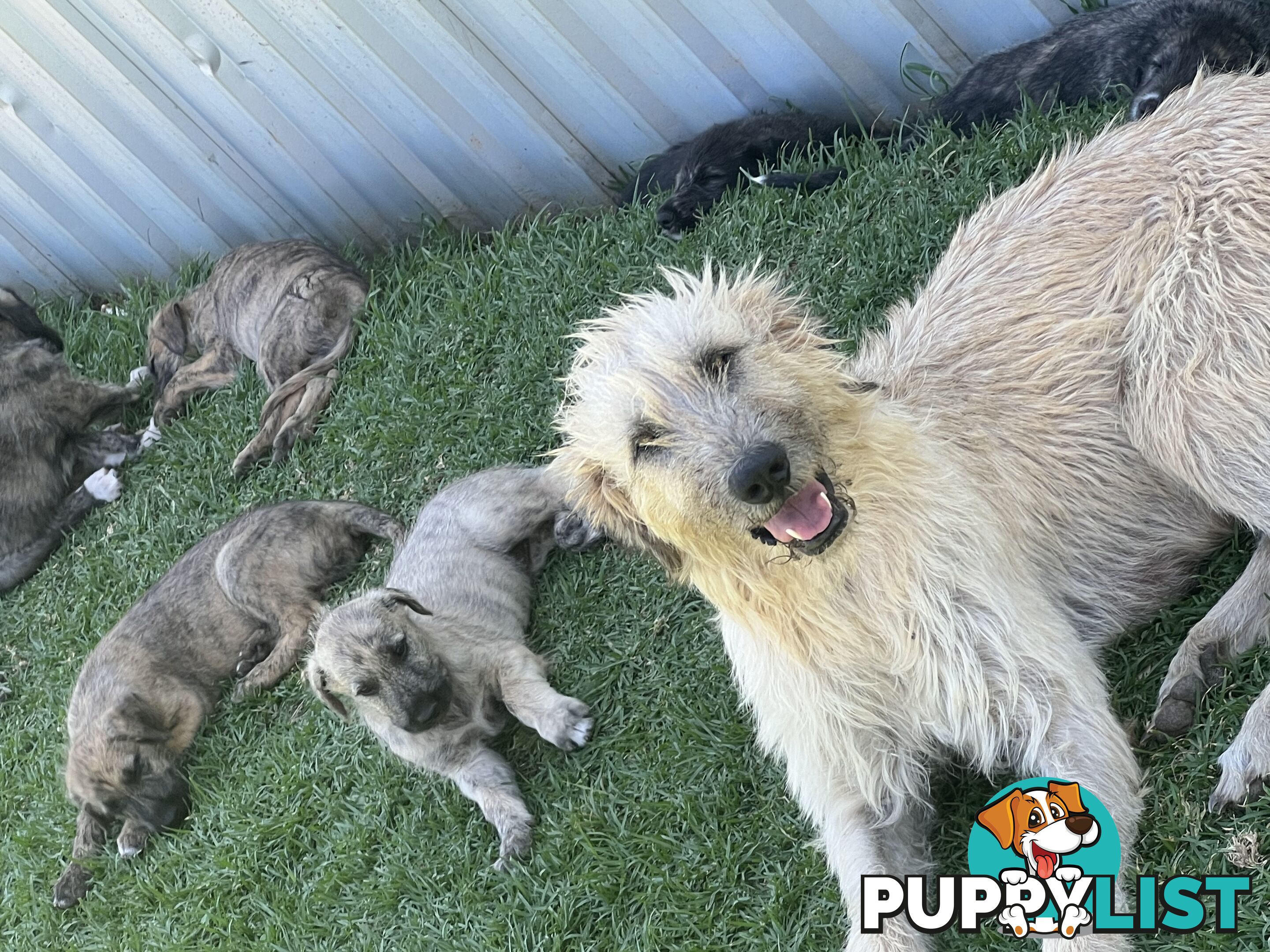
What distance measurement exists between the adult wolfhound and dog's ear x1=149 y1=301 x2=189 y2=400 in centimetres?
466

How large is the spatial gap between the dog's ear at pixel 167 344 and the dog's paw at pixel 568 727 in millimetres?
4031

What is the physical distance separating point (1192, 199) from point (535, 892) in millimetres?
2919

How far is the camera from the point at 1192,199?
10.8ft

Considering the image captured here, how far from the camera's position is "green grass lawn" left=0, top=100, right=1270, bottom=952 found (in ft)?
11.8

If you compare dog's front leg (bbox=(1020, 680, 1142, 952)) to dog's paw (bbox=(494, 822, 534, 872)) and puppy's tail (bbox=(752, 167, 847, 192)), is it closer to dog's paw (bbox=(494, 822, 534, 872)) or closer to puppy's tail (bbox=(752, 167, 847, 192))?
dog's paw (bbox=(494, 822, 534, 872))

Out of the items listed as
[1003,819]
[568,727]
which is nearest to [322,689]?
[568,727]

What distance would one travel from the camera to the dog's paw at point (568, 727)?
4.34m

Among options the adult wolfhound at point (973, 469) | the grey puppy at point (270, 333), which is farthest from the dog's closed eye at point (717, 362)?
the grey puppy at point (270, 333)

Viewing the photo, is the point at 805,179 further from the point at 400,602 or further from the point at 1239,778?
the point at 1239,778

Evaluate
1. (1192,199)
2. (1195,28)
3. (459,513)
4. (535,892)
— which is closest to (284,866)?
(535,892)

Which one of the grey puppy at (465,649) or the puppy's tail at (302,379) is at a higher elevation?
the puppy's tail at (302,379)

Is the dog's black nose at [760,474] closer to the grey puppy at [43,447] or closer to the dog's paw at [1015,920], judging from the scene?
the dog's paw at [1015,920]

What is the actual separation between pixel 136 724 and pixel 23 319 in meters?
3.21

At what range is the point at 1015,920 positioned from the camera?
3061 millimetres
